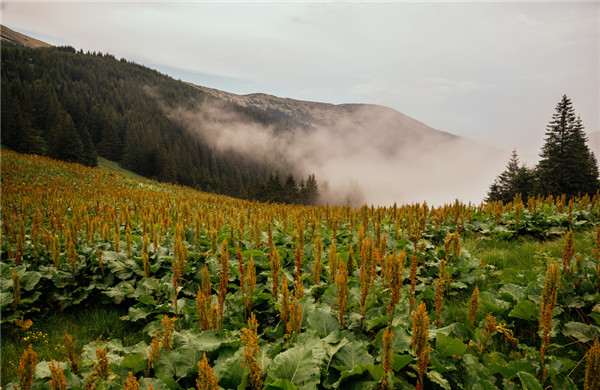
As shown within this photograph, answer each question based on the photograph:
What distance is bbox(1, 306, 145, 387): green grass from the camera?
12.1 ft

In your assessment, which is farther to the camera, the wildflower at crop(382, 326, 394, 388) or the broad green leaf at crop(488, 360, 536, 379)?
the broad green leaf at crop(488, 360, 536, 379)

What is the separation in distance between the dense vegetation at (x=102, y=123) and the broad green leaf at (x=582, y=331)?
196ft

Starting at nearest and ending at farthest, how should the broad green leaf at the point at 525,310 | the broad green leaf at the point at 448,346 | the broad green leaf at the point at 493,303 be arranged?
the broad green leaf at the point at 448,346, the broad green leaf at the point at 525,310, the broad green leaf at the point at 493,303

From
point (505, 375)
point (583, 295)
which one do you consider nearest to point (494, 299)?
point (583, 295)

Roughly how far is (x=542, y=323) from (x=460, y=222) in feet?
18.8

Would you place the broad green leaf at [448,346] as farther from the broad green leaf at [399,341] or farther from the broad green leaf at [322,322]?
the broad green leaf at [322,322]

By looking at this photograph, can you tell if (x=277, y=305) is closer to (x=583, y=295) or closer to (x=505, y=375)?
(x=505, y=375)

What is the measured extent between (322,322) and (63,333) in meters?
4.05

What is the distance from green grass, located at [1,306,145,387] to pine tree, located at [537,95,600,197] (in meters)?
48.7

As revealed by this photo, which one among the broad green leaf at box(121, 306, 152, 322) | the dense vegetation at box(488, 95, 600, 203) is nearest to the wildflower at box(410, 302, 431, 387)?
the broad green leaf at box(121, 306, 152, 322)

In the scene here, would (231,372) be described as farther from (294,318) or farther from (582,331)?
(582,331)

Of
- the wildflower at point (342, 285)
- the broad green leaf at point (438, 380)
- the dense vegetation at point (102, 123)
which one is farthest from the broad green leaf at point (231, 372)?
the dense vegetation at point (102, 123)

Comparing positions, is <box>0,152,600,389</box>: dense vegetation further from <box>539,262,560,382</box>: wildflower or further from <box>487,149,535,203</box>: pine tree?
<box>487,149,535,203</box>: pine tree

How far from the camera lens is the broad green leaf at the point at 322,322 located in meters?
2.84
